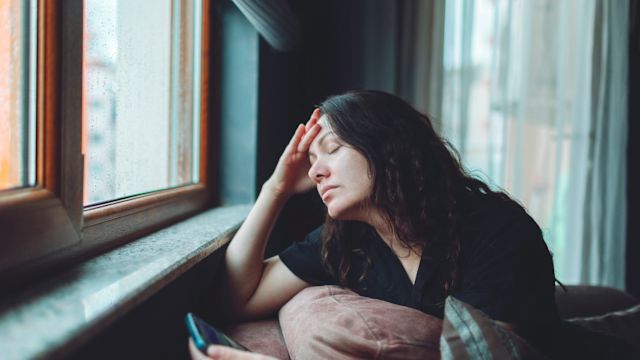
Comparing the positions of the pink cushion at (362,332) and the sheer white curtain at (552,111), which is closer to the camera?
the pink cushion at (362,332)

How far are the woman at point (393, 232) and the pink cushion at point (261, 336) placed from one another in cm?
7

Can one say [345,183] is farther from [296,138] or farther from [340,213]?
[296,138]

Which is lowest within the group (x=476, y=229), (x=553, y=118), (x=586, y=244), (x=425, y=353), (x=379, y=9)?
(x=586, y=244)

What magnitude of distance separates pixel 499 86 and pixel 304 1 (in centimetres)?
97

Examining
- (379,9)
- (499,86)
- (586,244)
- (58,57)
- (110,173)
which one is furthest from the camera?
(586,244)

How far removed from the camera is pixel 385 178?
1.19 meters

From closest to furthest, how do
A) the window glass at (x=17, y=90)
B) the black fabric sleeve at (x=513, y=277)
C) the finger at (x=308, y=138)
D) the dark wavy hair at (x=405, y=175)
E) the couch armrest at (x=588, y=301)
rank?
the window glass at (x=17, y=90)
the black fabric sleeve at (x=513, y=277)
the dark wavy hair at (x=405, y=175)
the finger at (x=308, y=138)
the couch armrest at (x=588, y=301)

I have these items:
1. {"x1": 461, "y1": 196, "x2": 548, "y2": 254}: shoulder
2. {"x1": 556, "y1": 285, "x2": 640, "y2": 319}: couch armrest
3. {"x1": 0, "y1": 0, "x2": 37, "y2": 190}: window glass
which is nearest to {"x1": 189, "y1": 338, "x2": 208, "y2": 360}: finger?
{"x1": 0, "y1": 0, "x2": 37, "y2": 190}: window glass

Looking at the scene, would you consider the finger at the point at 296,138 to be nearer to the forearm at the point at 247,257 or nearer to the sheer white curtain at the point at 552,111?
the forearm at the point at 247,257

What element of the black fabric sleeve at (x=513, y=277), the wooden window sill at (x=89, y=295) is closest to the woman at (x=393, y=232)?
the black fabric sleeve at (x=513, y=277)

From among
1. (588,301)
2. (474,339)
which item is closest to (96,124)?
(474,339)

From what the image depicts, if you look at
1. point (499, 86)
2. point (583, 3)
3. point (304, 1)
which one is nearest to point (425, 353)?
point (304, 1)

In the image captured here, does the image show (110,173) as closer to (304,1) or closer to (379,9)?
(304,1)

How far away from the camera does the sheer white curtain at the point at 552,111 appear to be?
252 centimetres
